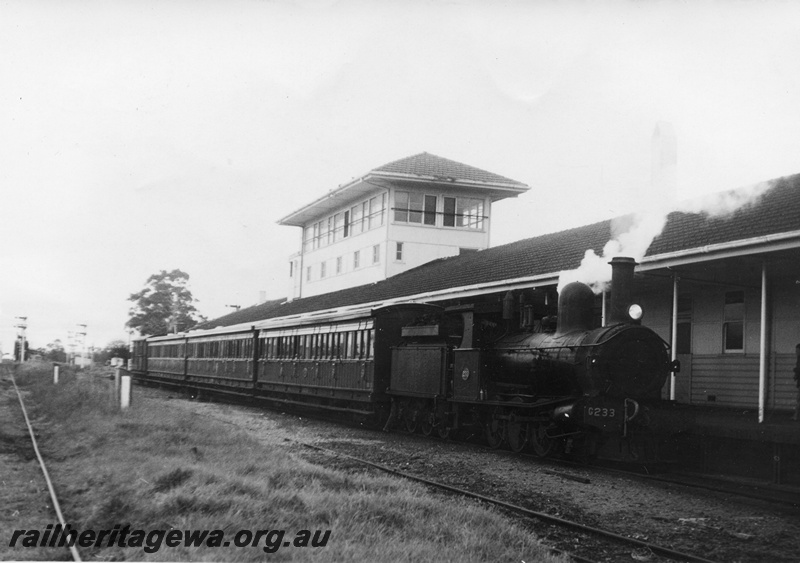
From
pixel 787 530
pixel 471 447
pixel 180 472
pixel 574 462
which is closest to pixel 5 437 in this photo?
pixel 180 472

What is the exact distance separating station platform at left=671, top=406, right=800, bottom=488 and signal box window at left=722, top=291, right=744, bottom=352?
1.61 metres

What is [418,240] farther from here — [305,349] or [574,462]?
[574,462]

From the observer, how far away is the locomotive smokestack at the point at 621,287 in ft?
34.1

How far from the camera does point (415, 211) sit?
29969mm

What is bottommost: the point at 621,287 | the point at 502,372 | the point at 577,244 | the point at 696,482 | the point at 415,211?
the point at 696,482

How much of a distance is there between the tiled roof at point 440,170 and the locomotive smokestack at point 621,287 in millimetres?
18668

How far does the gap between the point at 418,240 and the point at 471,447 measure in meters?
17.0

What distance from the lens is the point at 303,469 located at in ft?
30.4

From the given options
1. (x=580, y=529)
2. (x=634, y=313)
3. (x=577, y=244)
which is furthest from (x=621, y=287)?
(x=577, y=244)

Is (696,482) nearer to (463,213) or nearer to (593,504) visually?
(593,504)

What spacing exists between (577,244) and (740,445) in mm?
5758
